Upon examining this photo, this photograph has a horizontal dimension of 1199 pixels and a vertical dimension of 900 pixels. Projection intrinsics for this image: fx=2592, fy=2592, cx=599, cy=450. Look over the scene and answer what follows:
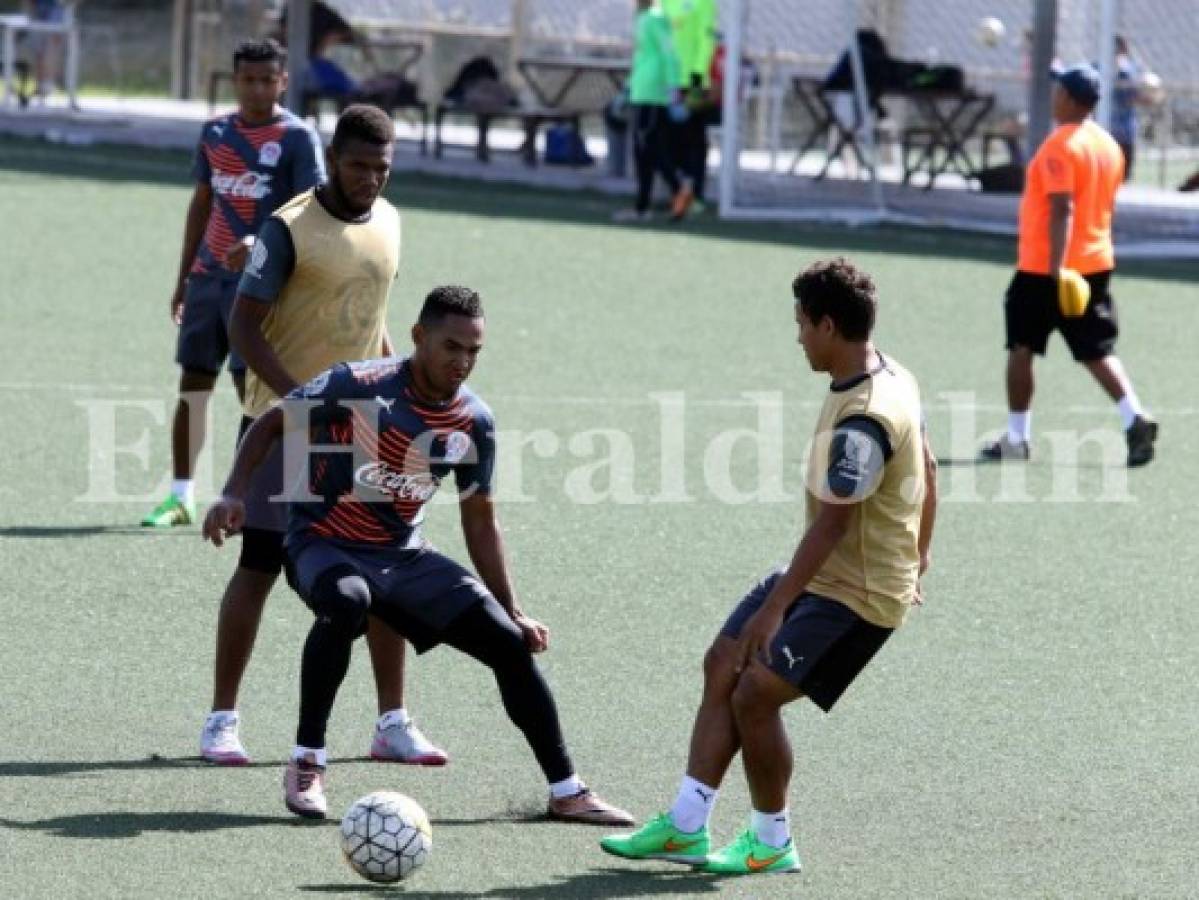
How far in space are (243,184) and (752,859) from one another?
14.5ft

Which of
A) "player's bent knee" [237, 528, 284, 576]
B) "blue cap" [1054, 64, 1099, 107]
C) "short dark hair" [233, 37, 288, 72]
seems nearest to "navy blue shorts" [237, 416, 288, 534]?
"player's bent knee" [237, 528, 284, 576]

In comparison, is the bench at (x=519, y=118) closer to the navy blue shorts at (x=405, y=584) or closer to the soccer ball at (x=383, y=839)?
the navy blue shorts at (x=405, y=584)

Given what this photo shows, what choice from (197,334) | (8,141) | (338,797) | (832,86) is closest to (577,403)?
(197,334)

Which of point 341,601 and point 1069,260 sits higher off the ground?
point 1069,260

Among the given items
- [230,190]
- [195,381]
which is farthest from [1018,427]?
Answer: [230,190]

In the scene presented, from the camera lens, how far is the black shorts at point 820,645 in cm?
644

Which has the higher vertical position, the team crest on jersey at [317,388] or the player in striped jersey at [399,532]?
the team crest on jersey at [317,388]

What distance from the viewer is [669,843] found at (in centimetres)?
659

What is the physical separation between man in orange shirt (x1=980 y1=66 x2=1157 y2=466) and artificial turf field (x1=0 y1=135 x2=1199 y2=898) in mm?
354

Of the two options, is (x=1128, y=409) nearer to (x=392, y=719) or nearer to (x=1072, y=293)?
(x=1072, y=293)

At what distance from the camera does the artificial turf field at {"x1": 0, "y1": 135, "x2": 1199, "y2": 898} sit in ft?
22.0

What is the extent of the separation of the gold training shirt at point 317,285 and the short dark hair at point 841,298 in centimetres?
188

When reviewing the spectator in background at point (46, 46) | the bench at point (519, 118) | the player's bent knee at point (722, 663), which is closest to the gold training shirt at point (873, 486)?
the player's bent knee at point (722, 663)

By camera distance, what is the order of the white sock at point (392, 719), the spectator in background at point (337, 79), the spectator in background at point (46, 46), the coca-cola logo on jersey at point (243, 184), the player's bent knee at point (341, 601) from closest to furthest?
the player's bent knee at point (341, 601)
the white sock at point (392, 719)
the coca-cola logo on jersey at point (243, 184)
the spectator in background at point (337, 79)
the spectator in background at point (46, 46)
